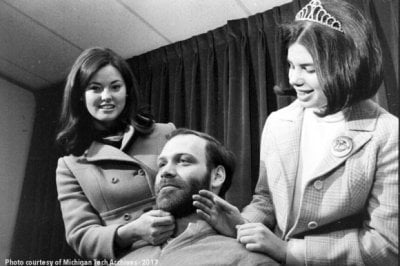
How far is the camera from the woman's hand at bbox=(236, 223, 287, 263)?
916 millimetres

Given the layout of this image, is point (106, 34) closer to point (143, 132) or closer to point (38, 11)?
point (38, 11)

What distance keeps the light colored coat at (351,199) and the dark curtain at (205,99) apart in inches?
5.2

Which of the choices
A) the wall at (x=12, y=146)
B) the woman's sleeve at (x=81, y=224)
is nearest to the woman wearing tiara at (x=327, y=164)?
the woman's sleeve at (x=81, y=224)

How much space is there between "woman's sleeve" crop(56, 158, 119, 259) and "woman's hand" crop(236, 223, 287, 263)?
0.99ft

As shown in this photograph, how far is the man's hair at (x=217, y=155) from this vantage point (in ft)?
3.42

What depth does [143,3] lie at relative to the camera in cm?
131

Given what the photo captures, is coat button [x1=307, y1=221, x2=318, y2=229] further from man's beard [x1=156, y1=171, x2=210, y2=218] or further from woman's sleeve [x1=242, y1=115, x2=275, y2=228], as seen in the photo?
man's beard [x1=156, y1=171, x2=210, y2=218]

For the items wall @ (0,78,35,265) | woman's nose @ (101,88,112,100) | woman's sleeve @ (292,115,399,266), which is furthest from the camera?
wall @ (0,78,35,265)

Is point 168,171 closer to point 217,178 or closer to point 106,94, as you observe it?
point 217,178

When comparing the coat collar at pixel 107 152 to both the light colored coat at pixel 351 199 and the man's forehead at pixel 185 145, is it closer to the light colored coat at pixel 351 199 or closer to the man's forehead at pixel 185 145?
the man's forehead at pixel 185 145

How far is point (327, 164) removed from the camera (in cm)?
93

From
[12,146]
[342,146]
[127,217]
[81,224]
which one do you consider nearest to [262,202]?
[342,146]

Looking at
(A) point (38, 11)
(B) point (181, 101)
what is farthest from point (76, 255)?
(A) point (38, 11)

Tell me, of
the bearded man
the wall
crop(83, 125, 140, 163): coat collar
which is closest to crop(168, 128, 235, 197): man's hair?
the bearded man
